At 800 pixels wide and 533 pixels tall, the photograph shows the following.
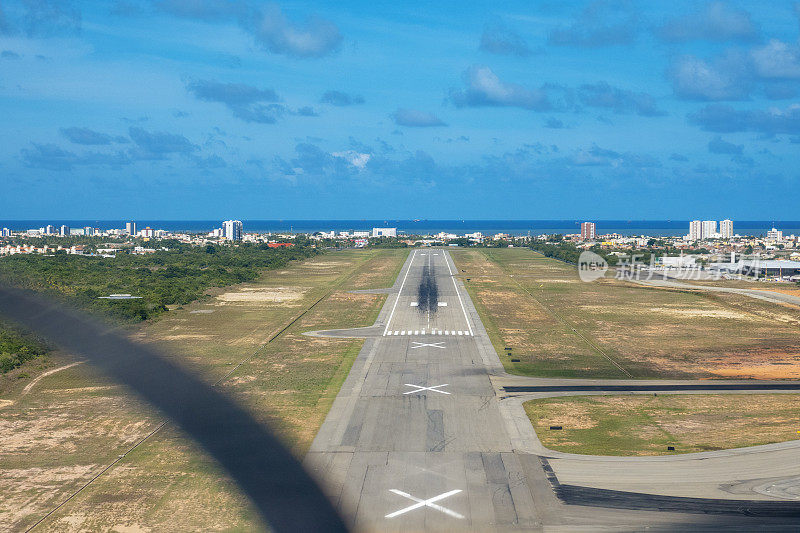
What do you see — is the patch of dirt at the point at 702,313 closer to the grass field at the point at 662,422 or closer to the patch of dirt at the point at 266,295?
the grass field at the point at 662,422

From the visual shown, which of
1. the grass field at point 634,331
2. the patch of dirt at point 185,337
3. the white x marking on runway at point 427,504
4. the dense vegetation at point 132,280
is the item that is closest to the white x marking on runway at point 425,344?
the grass field at point 634,331

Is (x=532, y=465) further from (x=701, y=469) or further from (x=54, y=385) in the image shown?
(x=54, y=385)

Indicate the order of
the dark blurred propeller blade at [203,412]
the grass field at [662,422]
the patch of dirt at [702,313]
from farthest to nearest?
the patch of dirt at [702,313]
the grass field at [662,422]
the dark blurred propeller blade at [203,412]

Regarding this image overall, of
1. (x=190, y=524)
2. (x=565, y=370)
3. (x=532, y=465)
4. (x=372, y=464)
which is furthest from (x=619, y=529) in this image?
(x=565, y=370)

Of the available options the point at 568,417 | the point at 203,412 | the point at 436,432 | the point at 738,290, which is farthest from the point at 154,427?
the point at 738,290

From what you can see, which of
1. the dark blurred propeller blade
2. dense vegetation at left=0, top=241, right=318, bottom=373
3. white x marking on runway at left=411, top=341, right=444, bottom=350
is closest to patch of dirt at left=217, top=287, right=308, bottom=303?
dense vegetation at left=0, top=241, right=318, bottom=373

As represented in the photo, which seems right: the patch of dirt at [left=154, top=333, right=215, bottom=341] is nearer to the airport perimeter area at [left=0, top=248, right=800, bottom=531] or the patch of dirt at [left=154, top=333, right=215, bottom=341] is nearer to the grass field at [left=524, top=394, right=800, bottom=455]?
the airport perimeter area at [left=0, top=248, right=800, bottom=531]
